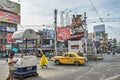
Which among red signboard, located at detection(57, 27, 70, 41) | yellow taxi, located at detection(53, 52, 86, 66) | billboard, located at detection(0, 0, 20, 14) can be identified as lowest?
yellow taxi, located at detection(53, 52, 86, 66)

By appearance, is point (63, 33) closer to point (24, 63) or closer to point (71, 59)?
point (71, 59)

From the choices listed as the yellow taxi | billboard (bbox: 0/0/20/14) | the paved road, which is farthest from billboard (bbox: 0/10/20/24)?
the paved road

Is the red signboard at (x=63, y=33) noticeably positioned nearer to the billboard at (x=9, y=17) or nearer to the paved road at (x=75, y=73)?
the paved road at (x=75, y=73)

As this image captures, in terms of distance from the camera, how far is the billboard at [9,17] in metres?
72.4

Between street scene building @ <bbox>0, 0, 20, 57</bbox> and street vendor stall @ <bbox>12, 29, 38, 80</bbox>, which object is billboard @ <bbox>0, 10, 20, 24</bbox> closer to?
street scene building @ <bbox>0, 0, 20, 57</bbox>

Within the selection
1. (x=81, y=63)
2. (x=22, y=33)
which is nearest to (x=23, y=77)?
(x=22, y=33)

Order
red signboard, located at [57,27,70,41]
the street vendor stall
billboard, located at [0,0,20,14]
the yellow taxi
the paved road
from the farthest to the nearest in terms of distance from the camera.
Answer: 1. billboard, located at [0,0,20,14]
2. red signboard, located at [57,27,70,41]
3. the yellow taxi
4. the paved road
5. the street vendor stall

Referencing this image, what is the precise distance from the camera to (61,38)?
38562 mm

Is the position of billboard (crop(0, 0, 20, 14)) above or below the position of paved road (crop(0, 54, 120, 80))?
above

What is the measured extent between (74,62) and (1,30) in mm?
50171

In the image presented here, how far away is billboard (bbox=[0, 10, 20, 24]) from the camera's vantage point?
238 ft

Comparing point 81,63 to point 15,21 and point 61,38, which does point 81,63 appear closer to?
point 61,38

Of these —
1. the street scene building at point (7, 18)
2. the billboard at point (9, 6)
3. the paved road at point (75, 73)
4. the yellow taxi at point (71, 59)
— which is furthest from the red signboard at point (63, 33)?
the billboard at point (9, 6)

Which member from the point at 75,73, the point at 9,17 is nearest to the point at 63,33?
the point at 75,73
